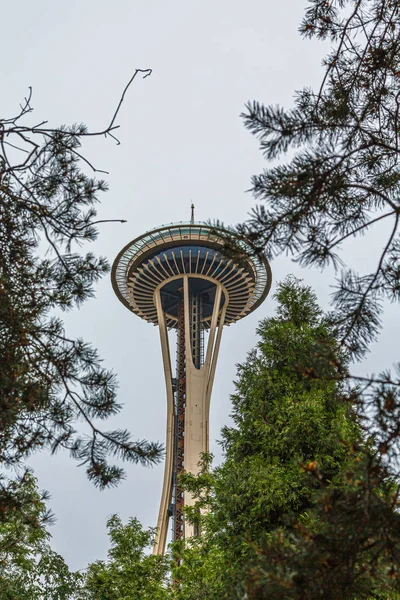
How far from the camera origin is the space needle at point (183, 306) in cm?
3425

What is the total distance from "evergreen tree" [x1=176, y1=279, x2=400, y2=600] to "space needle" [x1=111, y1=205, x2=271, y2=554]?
71.0 ft

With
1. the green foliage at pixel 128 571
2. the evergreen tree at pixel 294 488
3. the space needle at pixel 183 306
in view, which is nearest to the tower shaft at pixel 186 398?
the space needle at pixel 183 306

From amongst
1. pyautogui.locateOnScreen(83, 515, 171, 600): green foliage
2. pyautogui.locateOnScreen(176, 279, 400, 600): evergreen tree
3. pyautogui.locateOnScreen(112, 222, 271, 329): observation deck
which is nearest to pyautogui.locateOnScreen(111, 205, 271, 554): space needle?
pyautogui.locateOnScreen(112, 222, 271, 329): observation deck

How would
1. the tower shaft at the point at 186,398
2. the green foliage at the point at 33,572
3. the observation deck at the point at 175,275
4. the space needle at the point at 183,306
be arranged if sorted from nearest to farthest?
the green foliage at the point at 33,572 → the tower shaft at the point at 186,398 → the space needle at the point at 183,306 → the observation deck at the point at 175,275

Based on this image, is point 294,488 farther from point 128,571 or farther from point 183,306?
point 183,306

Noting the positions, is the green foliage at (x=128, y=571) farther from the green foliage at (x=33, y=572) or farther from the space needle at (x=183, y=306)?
the space needle at (x=183, y=306)

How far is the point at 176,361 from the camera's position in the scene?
125 feet

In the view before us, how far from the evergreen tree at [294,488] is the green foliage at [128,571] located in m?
1.95

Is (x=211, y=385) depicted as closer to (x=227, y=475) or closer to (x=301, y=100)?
(x=227, y=475)

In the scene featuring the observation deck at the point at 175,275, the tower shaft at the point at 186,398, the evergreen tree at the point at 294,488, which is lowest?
the evergreen tree at the point at 294,488

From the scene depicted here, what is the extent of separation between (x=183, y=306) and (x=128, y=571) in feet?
86.8

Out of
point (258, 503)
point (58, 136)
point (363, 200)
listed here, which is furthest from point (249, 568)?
point (258, 503)

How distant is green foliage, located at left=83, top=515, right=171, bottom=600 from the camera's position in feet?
A: 45.1

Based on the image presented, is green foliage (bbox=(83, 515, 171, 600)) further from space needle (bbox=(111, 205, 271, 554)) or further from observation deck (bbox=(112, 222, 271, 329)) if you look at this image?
observation deck (bbox=(112, 222, 271, 329))
